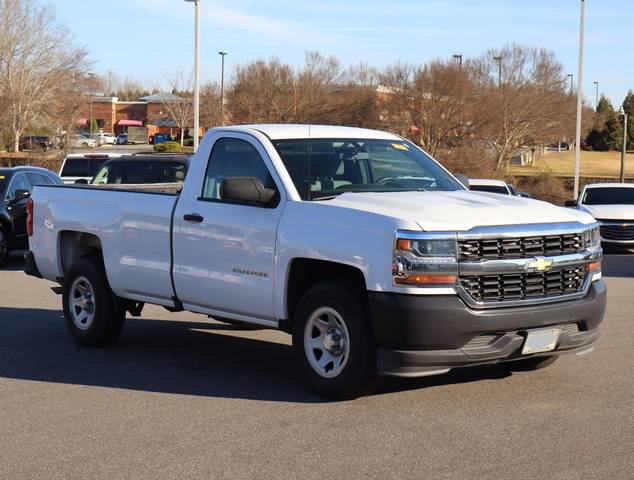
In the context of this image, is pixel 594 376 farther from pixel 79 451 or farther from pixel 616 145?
pixel 616 145

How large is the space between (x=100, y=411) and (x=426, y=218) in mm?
2663

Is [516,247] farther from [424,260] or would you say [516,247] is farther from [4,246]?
[4,246]

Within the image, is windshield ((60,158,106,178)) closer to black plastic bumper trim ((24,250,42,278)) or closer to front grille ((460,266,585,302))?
black plastic bumper trim ((24,250,42,278))

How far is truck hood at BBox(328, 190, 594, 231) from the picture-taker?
23.4ft

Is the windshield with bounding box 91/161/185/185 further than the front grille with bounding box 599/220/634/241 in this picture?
No

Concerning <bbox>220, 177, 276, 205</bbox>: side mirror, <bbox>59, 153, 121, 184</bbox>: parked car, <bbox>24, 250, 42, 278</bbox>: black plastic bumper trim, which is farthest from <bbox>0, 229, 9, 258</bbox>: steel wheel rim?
<bbox>220, 177, 276, 205</bbox>: side mirror

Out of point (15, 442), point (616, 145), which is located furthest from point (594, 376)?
point (616, 145)

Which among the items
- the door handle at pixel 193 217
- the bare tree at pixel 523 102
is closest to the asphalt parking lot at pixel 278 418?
the door handle at pixel 193 217

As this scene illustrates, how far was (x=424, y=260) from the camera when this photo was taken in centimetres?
699

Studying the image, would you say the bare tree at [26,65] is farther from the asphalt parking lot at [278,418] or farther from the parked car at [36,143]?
the asphalt parking lot at [278,418]

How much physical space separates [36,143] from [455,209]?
185 ft

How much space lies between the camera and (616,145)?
4422 inches

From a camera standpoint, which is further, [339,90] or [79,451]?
[339,90]

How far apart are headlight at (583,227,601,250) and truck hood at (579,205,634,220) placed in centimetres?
1468
